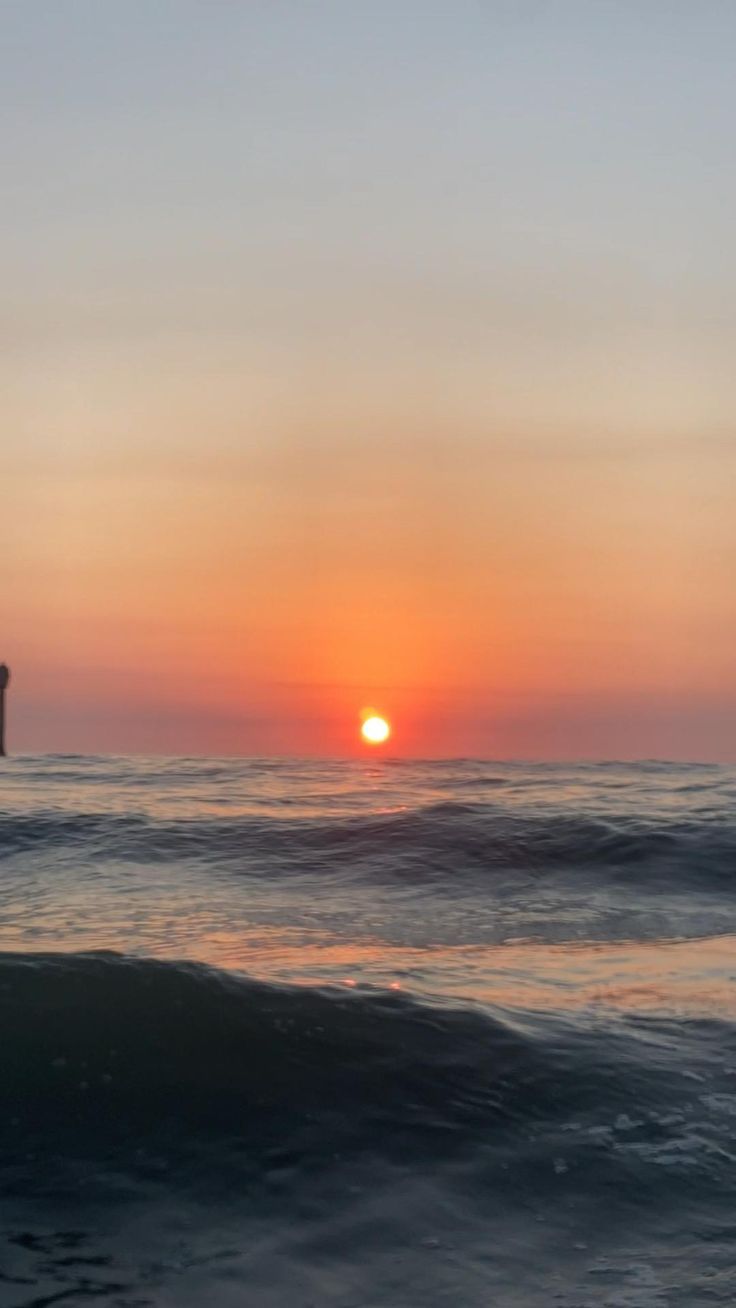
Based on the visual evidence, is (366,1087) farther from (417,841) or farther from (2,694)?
(2,694)

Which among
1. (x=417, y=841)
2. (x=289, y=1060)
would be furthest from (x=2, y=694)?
(x=289, y=1060)

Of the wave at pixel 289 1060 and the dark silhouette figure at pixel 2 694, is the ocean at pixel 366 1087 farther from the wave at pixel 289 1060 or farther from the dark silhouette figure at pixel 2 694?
the dark silhouette figure at pixel 2 694

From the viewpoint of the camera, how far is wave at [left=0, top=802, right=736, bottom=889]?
1362cm

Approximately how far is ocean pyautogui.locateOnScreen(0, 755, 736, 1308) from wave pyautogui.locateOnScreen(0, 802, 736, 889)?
0.37 m

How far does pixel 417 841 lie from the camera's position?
14641 mm

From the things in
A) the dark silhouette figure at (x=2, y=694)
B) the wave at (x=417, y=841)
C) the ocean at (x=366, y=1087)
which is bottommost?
the ocean at (x=366, y=1087)

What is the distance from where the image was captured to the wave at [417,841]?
13.6 meters

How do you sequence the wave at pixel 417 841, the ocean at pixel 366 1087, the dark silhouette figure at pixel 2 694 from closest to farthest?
the ocean at pixel 366 1087
the wave at pixel 417 841
the dark silhouette figure at pixel 2 694

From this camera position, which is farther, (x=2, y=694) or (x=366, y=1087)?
(x=2, y=694)

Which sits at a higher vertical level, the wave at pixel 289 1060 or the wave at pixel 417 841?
the wave at pixel 417 841

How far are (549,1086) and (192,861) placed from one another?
291 inches

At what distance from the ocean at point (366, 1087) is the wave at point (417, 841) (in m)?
0.37

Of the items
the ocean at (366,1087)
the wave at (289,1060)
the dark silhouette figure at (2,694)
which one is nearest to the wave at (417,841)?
the ocean at (366,1087)

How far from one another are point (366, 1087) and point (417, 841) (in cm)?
783
